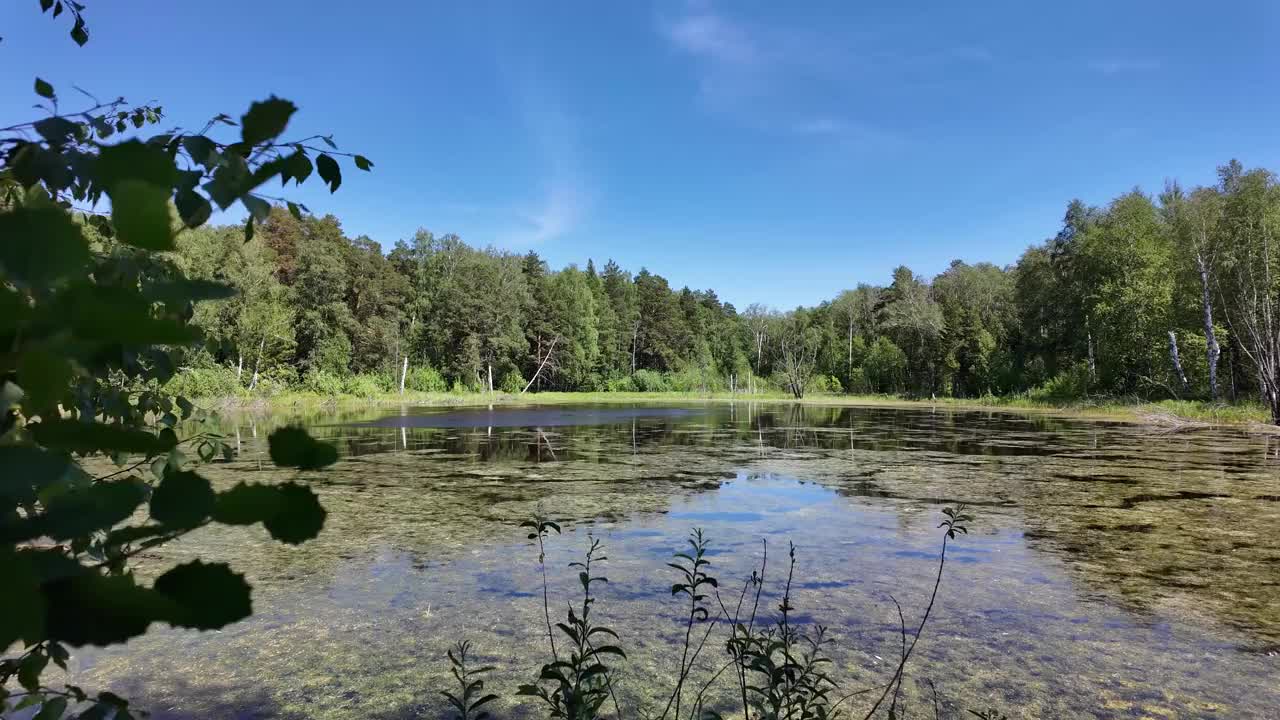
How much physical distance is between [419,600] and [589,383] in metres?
51.8

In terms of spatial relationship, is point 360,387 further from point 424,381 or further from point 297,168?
point 297,168

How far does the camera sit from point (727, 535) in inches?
259

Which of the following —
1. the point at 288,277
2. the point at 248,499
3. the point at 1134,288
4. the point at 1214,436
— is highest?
the point at 288,277

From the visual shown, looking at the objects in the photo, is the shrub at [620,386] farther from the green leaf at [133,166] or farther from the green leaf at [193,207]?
the green leaf at [133,166]

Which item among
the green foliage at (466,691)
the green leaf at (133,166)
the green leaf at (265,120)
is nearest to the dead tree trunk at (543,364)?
the green foliage at (466,691)

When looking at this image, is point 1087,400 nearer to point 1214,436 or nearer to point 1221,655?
point 1214,436

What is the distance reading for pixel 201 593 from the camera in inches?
17.5

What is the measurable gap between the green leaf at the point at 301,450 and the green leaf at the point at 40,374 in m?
0.13

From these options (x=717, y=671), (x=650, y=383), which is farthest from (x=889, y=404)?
(x=717, y=671)

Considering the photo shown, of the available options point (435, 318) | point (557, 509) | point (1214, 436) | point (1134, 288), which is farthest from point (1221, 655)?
point (435, 318)

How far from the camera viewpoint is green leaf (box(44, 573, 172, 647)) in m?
0.40

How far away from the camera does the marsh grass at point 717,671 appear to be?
215 centimetres

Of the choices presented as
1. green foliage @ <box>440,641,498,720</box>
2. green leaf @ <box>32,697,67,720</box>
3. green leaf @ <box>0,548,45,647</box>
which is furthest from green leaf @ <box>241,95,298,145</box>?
green foliage @ <box>440,641,498,720</box>

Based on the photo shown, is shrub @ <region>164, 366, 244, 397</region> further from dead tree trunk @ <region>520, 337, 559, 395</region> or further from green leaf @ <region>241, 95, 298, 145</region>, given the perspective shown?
green leaf @ <region>241, 95, 298, 145</region>
